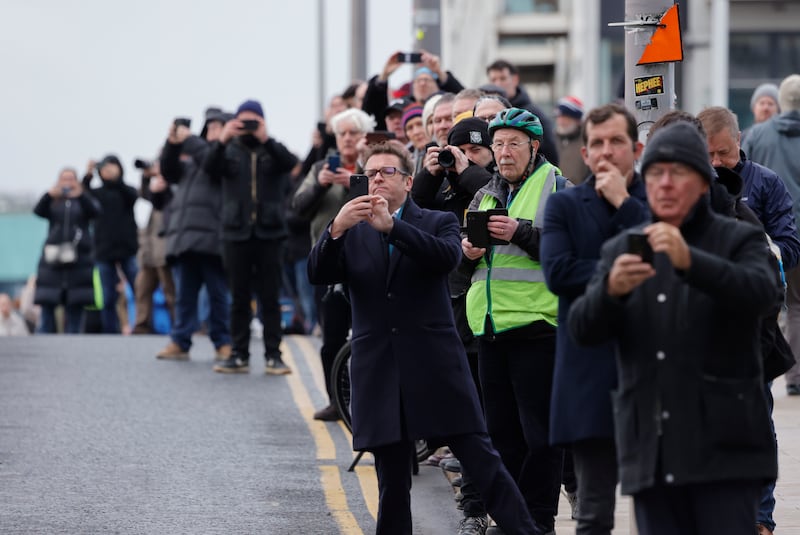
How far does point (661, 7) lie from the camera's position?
26.9ft

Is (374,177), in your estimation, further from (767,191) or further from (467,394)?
(767,191)

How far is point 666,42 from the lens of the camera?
8.16 metres

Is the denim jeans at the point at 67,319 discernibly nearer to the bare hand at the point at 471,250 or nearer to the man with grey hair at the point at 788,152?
the man with grey hair at the point at 788,152

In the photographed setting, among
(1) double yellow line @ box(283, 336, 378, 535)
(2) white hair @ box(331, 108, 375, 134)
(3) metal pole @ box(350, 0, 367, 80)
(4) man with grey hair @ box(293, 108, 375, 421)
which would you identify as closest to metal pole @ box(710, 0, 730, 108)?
(3) metal pole @ box(350, 0, 367, 80)

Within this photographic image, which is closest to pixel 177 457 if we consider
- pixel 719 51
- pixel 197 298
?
pixel 197 298

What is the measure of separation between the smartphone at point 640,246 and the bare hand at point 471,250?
2893 mm

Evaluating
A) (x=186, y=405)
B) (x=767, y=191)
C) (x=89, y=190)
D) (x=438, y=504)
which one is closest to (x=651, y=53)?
(x=767, y=191)

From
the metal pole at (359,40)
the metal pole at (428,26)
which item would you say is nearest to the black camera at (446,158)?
the metal pole at (428,26)

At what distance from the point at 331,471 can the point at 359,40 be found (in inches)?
627

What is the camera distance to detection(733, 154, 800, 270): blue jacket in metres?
8.38

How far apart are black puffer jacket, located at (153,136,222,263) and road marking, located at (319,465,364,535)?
5710 mm

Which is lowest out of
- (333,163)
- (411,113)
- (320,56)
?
(333,163)

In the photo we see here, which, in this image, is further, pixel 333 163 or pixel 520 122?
pixel 333 163

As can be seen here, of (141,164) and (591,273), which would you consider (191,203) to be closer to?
(141,164)
